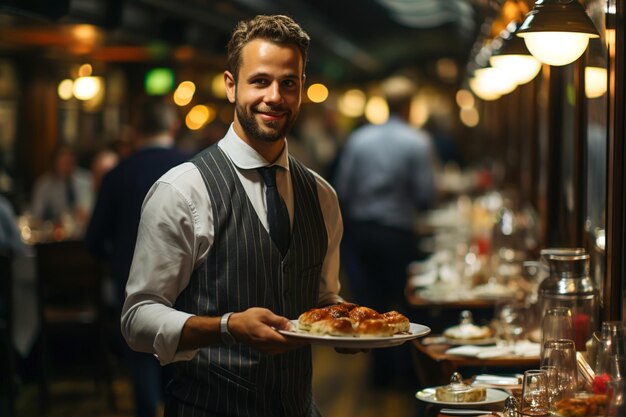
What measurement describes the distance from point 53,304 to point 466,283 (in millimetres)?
4060

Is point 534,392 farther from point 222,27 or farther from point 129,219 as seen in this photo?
point 222,27

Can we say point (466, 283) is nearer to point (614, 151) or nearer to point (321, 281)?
point (614, 151)

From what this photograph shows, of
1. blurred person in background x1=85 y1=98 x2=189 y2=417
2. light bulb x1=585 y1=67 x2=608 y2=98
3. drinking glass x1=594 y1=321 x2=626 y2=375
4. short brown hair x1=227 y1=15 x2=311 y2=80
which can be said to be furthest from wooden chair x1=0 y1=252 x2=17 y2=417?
drinking glass x1=594 y1=321 x2=626 y2=375

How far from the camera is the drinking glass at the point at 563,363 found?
3.12m

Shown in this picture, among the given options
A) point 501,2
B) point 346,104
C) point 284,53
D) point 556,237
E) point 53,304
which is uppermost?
point 346,104

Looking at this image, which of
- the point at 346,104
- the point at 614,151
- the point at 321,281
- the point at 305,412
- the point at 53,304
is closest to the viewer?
the point at 305,412

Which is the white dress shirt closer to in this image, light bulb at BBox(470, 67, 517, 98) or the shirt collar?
the shirt collar

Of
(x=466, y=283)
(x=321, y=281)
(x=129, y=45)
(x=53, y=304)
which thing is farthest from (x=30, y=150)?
(x=321, y=281)

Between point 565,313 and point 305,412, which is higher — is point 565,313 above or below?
above

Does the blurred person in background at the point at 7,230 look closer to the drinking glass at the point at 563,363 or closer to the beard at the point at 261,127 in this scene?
the beard at the point at 261,127

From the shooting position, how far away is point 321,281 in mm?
3512

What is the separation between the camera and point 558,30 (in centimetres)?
355

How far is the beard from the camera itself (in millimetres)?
3074

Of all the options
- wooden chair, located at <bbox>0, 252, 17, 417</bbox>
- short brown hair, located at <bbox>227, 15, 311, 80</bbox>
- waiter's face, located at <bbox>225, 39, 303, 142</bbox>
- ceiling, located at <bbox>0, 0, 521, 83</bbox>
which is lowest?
wooden chair, located at <bbox>0, 252, 17, 417</bbox>
